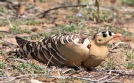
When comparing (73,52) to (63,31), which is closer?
(73,52)

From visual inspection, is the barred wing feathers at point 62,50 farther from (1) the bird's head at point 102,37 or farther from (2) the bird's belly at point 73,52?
(1) the bird's head at point 102,37

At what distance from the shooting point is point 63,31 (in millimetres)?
7781

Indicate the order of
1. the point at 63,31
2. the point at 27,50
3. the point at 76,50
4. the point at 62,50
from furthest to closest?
the point at 63,31
the point at 27,50
the point at 62,50
the point at 76,50

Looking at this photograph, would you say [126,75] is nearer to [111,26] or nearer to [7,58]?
[7,58]

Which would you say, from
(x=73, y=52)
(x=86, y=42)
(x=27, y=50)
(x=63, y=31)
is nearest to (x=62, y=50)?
(x=73, y=52)

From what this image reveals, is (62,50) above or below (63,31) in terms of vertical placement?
above

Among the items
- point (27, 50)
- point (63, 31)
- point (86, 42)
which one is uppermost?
point (86, 42)

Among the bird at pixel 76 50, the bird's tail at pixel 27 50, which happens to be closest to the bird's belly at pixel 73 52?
the bird at pixel 76 50

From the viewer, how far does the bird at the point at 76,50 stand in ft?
16.2

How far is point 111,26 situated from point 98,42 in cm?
358

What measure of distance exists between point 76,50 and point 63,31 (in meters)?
2.88

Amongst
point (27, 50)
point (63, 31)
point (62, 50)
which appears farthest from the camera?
point (63, 31)

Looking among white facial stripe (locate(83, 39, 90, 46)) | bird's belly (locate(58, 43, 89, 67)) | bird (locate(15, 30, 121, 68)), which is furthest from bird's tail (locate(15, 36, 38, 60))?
white facial stripe (locate(83, 39, 90, 46))

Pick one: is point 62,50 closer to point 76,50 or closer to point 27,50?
point 76,50
